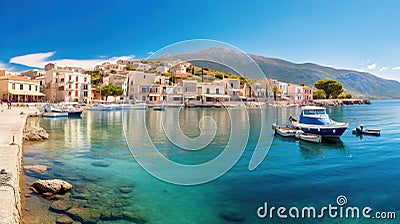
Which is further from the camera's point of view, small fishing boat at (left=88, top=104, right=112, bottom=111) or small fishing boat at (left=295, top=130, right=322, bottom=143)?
small fishing boat at (left=88, top=104, right=112, bottom=111)

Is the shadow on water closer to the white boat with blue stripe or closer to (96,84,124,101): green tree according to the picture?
the white boat with blue stripe

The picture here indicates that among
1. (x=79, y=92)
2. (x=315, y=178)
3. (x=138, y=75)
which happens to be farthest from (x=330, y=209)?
(x=79, y=92)

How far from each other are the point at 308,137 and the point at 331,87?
7589 centimetres

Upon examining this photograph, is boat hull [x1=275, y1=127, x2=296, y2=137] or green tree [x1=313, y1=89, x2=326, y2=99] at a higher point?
green tree [x1=313, y1=89, x2=326, y2=99]

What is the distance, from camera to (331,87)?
8500 centimetres

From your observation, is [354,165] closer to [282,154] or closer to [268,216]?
[282,154]

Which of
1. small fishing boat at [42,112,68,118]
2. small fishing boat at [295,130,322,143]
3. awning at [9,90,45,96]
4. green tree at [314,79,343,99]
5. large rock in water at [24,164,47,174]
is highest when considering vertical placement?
green tree at [314,79,343,99]

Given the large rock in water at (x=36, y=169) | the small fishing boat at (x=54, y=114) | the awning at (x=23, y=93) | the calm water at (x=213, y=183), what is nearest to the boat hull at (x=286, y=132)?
the calm water at (x=213, y=183)

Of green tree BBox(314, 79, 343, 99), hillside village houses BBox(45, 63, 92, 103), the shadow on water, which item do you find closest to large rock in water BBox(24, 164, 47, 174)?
the shadow on water

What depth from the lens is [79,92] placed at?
50281 mm

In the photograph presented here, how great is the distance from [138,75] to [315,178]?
698cm

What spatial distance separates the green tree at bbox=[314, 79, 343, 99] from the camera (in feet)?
278

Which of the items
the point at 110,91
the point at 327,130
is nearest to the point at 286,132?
the point at 327,130

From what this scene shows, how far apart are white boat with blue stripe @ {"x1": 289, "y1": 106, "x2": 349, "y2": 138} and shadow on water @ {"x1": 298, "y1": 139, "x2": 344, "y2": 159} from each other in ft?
2.02
